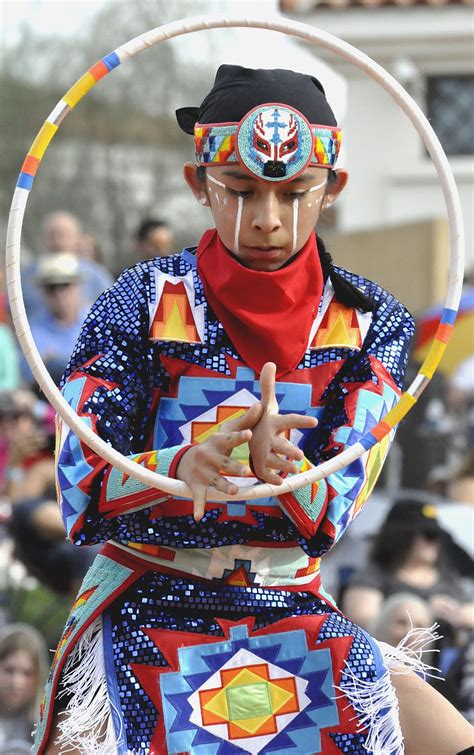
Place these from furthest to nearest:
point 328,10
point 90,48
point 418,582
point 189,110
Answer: point 90,48 < point 328,10 < point 418,582 < point 189,110

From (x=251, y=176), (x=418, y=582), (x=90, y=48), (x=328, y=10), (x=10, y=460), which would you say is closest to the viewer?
(x=251, y=176)

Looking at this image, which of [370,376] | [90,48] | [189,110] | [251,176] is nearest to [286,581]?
[370,376]

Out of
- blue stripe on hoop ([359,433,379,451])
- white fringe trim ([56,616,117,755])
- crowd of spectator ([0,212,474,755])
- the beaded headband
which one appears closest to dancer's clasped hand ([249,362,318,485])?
blue stripe on hoop ([359,433,379,451])

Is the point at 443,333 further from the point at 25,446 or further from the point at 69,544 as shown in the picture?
the point at 25,446

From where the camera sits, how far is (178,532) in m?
2.79

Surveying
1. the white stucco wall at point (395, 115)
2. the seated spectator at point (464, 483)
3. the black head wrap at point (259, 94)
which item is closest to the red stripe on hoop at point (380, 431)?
the black head wrap at point (259, 94)

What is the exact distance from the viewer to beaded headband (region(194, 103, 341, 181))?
108 inches

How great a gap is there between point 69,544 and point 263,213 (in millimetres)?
3698

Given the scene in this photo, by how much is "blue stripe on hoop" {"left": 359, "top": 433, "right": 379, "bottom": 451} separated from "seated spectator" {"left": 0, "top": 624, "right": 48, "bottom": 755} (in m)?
3.31

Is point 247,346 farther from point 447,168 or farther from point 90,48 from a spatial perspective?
point 90,48

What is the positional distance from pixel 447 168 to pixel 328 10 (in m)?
9.89

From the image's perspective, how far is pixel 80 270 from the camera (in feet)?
23.8

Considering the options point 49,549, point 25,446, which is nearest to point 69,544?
point 49,549

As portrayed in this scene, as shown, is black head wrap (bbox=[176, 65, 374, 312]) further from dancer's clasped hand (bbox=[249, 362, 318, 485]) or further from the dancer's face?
dancer's clasped hand (bbox=[249, 362, 318, 485])
